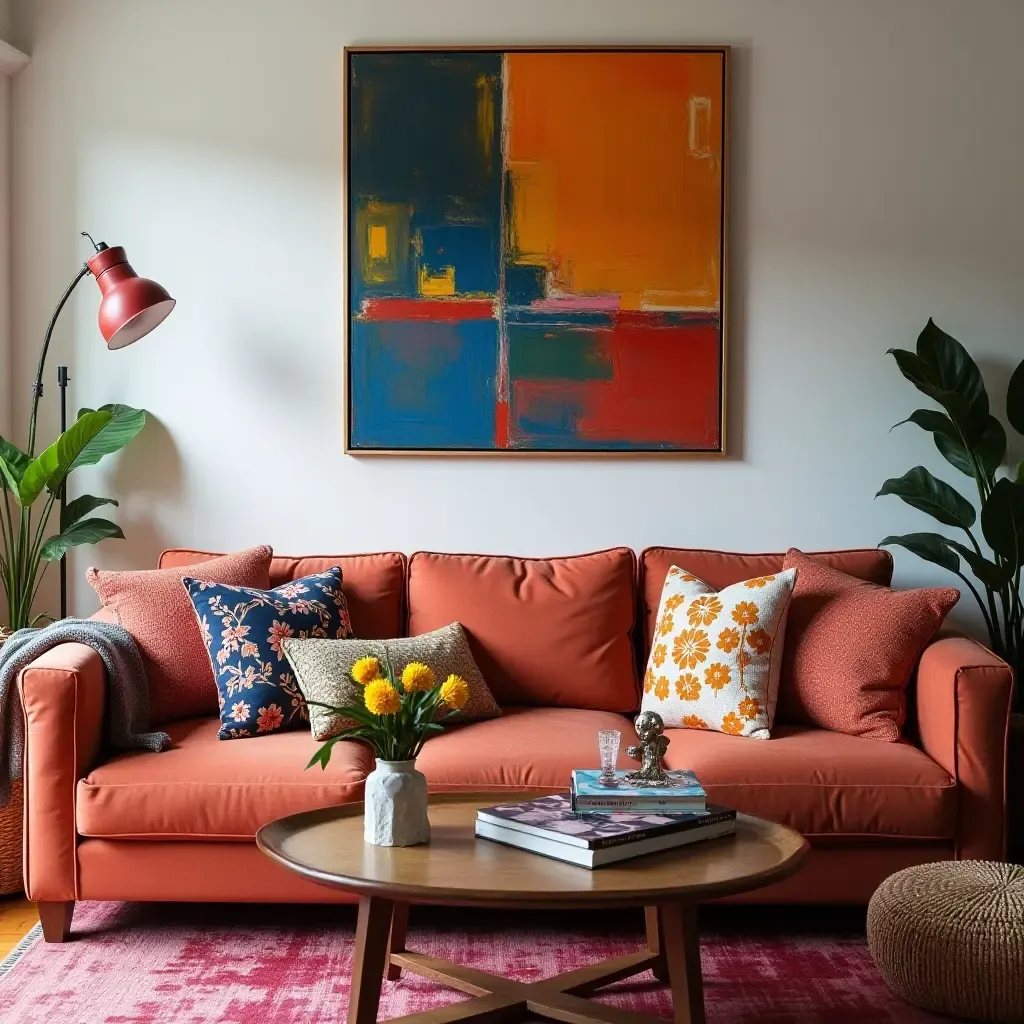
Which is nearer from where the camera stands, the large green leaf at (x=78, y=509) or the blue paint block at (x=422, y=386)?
Result: the large green leaf at (x=78, y=509)

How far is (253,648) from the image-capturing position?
3.11 meters

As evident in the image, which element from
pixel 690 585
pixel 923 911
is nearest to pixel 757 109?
pixel 690 585

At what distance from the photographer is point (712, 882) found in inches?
76.0

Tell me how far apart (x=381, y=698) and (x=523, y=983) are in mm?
771

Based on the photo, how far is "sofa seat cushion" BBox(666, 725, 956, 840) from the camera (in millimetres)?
2771

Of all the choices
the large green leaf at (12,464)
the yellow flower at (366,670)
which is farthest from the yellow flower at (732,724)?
the large green leaf at (12,464)

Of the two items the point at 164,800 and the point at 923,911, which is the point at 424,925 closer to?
the point at 164,800

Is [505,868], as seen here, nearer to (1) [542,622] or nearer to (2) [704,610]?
(2) [704,610]

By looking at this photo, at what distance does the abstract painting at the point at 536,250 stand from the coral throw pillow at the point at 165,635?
31.8 inches

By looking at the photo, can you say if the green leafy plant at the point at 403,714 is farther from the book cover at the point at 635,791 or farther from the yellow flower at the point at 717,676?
the yellow flower at the point at 717,676

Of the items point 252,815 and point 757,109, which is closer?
point 252,815

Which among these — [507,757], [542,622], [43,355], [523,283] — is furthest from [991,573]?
[43,355]

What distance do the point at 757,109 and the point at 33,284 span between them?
2341mm

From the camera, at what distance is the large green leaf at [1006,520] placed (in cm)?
333
